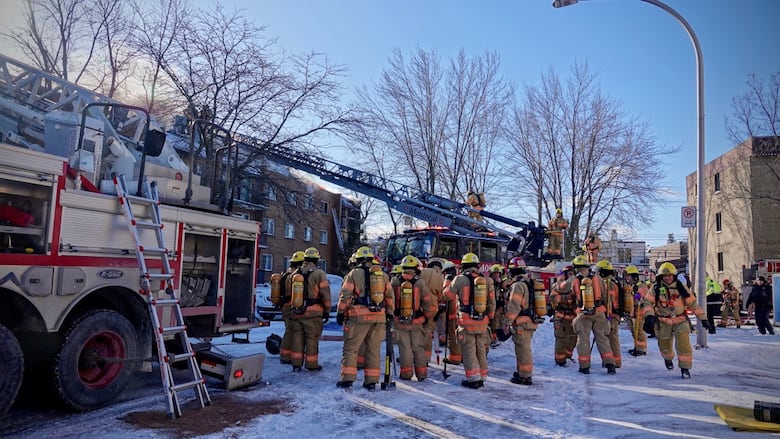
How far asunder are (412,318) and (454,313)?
129 centimetres

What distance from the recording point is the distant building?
2556 cm

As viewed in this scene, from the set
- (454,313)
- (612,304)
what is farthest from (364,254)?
(612,304)

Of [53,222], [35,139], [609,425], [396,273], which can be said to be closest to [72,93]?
[35,139]

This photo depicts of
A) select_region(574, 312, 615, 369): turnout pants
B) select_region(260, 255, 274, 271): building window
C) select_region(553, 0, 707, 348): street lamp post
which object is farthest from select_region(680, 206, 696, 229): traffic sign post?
select_region(260, 255, 274, 271): building window

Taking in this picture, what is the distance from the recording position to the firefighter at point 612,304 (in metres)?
9.30

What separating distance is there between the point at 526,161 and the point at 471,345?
60.0ft

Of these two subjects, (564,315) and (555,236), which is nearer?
(564,315)

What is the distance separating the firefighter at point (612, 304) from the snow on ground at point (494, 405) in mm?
431

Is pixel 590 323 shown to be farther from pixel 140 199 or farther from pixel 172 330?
pixel 140 199

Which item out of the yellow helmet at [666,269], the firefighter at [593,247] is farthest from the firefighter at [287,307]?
the firefighter at [593,247]

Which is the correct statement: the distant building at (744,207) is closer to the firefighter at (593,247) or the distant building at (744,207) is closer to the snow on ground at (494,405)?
the firefighter at (593,247)

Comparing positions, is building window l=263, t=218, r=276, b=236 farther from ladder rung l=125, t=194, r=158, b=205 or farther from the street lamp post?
ladder rung l=125, t=194, r=158, b=205

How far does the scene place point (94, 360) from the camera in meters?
5.66

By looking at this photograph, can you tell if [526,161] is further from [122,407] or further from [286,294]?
[122,407]
